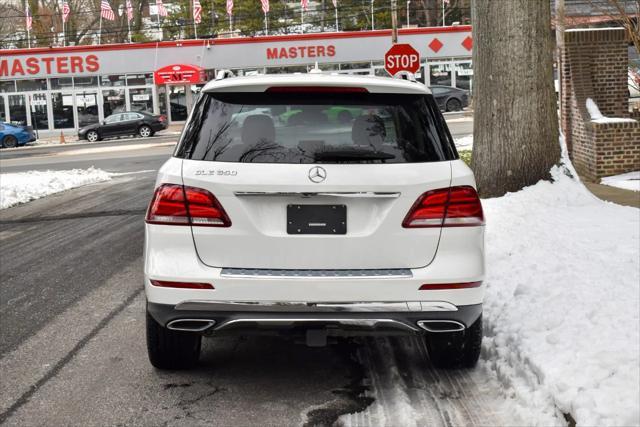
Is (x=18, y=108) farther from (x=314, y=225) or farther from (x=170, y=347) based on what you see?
(x=314, y=225)

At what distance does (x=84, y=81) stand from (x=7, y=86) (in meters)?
4.78

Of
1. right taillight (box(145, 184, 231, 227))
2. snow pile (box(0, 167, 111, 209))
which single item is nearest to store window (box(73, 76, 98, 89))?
snow pile (box(0, 167, 111, 209))

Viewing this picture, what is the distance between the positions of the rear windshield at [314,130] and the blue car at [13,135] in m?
40.8

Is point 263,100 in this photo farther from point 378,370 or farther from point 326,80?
point 378,370

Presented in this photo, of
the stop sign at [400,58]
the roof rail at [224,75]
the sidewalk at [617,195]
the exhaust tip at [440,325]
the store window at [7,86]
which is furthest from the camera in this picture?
the store window at [7,86]

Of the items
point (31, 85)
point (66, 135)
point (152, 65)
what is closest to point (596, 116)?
point (152, 65)

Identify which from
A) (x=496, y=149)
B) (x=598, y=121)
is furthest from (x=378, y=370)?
(x=598, y=121)

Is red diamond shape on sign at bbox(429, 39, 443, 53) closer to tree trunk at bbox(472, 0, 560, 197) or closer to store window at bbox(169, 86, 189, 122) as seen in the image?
store window at bbox(169, 86, 189, 122)

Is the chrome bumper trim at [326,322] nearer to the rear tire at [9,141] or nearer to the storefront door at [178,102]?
the rear tire at [9,141]

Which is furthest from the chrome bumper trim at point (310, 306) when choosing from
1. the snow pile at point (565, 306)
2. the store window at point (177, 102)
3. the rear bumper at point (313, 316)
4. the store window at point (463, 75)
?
the store window at point (463, 75)

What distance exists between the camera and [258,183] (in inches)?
177

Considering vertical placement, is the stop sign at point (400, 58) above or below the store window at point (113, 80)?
above

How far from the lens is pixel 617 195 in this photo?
1170 centimetres

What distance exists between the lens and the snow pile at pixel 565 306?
14.3 ft
